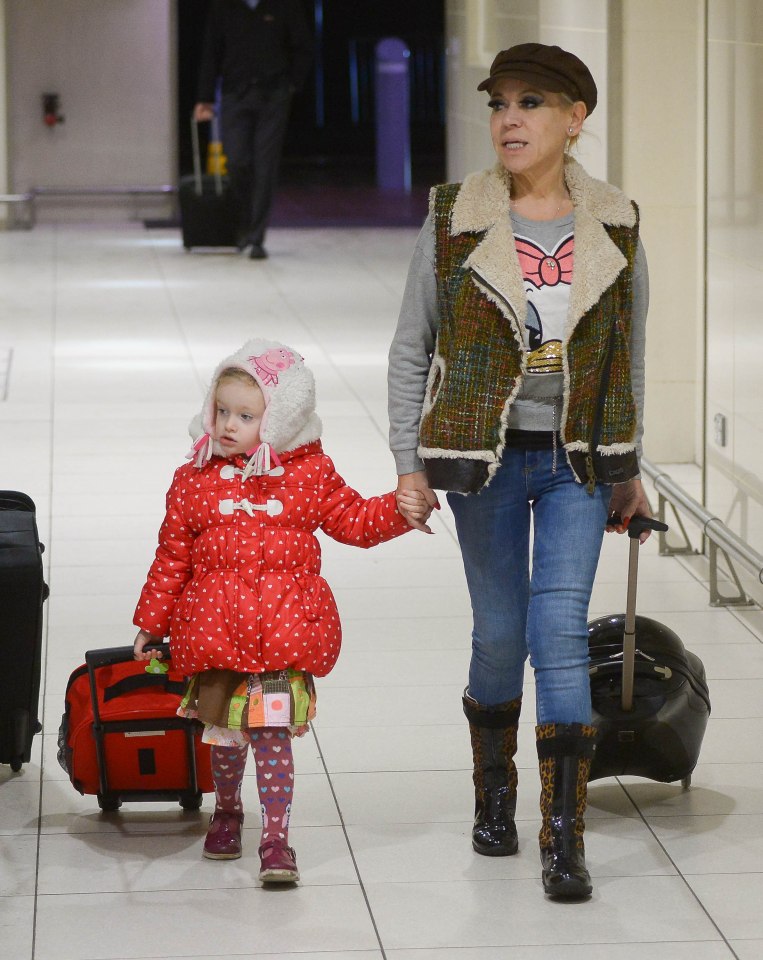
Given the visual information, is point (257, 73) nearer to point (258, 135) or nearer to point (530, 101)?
point (258, 135)

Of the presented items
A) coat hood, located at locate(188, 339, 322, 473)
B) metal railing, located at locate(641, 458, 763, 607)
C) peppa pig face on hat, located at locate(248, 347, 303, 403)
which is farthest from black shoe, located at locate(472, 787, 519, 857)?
metal railing, located at locate(641, 458, 763, 607)

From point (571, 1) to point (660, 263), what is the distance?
149 cm

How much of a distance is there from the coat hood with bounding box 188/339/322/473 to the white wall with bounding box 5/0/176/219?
15011 millimetres

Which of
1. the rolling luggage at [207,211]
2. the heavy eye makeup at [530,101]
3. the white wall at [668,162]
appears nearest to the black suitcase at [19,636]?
the heavy eye makeup at [530,101]

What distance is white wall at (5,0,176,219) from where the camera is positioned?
60.1ft

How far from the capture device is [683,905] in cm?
350

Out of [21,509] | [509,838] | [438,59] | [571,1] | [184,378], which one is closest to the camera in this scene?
[509,838]

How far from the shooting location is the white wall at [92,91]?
1831cm

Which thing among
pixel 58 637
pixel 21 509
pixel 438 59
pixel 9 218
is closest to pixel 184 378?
pixel 58 637

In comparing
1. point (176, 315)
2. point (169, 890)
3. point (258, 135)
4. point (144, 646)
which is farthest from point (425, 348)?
point (258, 135)

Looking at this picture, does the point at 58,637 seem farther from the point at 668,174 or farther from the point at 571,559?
the point at 668,174

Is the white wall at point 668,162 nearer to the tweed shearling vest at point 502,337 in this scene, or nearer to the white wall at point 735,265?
the white wall at point 735,265

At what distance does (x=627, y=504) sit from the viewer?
12.2ft

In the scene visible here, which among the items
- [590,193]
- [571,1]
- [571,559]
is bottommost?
[571,559]
